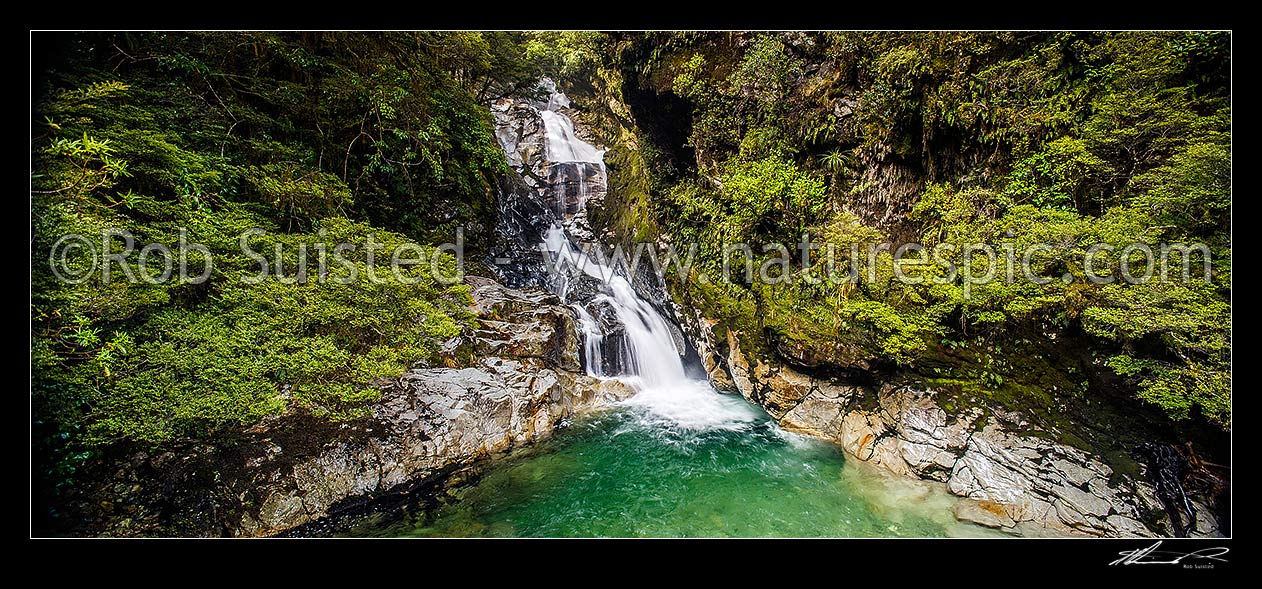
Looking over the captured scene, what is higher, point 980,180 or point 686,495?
point 980,180

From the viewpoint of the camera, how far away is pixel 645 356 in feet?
31.9

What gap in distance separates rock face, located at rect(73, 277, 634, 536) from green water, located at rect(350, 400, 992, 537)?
61 cm

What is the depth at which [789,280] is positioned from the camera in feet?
24.8

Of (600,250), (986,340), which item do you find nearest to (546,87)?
(600,250)

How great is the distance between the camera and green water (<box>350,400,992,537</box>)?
5027 millimetres

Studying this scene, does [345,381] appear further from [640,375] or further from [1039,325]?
[1039,325]

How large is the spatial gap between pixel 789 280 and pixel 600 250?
20.9 ft
